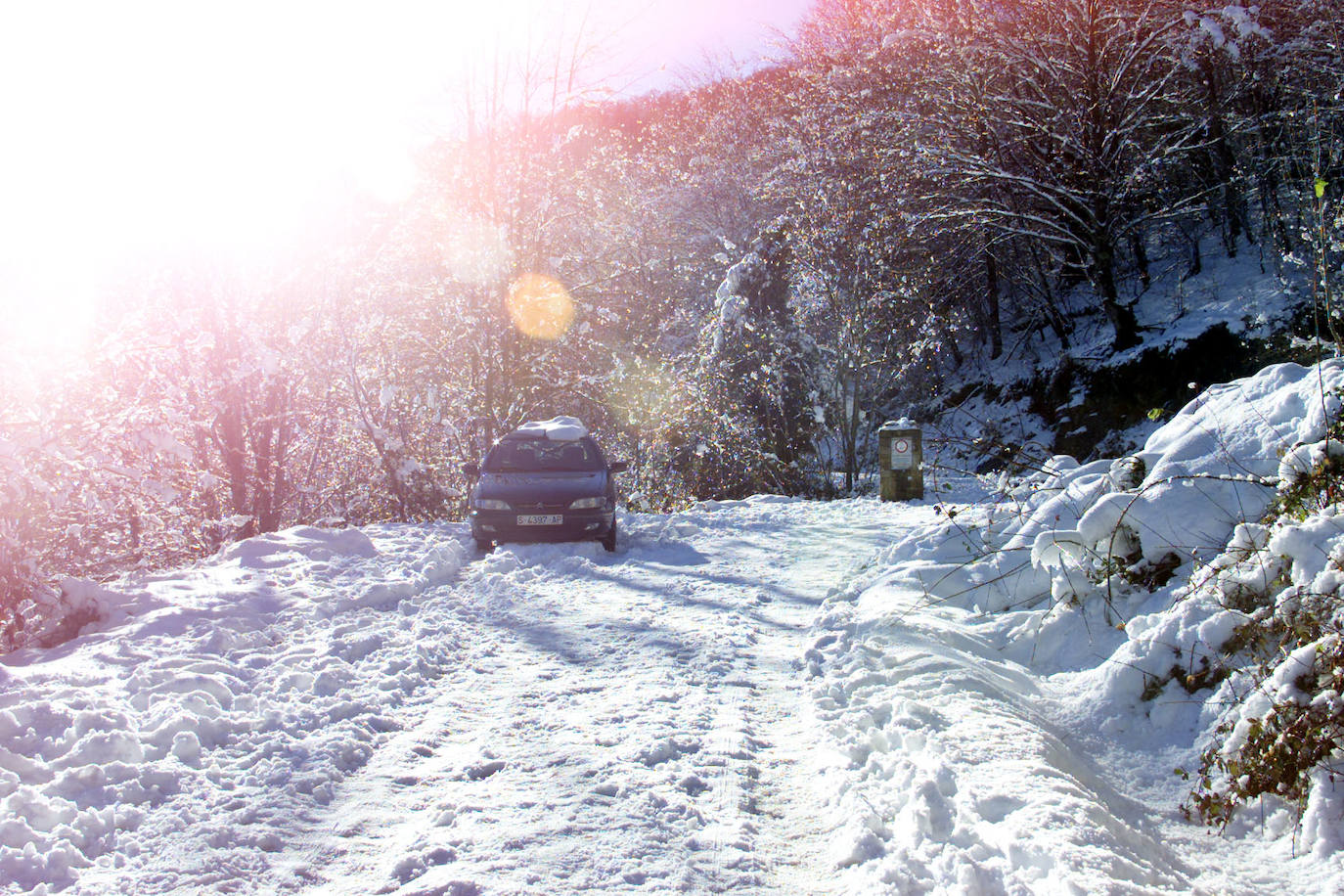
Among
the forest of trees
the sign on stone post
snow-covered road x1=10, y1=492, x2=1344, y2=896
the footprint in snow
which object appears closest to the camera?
snow-covered road x1=10, y1=492, x2=1344, y2=896

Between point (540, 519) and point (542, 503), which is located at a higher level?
point (542, 503)

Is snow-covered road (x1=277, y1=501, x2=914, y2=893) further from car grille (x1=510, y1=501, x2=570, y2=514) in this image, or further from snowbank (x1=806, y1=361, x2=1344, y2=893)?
car grille (x1=510, y1=501, x2=570, y2=514)

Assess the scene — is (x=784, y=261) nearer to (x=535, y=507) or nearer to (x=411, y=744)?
(x=535, y=507)

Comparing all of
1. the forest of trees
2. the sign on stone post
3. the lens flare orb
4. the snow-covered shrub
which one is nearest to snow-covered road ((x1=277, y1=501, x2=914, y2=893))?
the snow-covered shrub

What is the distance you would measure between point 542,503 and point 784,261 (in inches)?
518

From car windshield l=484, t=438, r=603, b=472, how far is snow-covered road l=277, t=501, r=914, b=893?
3908 mm

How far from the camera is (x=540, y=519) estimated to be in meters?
11.2

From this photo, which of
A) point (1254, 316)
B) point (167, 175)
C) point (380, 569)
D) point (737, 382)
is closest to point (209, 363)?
point (167, 175)

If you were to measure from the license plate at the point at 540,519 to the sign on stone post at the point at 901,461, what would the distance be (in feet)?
22.2

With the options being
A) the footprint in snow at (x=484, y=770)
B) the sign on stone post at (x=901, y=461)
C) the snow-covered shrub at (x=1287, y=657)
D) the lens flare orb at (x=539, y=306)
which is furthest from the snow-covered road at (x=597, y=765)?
the lens flare orb at (x=539, y=306)

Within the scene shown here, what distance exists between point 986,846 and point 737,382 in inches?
723

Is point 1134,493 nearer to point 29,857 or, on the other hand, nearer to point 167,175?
point 29,857

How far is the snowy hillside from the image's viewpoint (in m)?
3.27

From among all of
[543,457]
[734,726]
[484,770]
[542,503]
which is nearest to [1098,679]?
[734,726]
